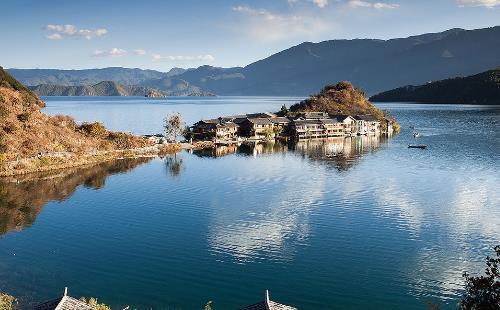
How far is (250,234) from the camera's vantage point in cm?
3962

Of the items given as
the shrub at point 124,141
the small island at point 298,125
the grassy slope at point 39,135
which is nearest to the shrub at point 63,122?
the grassy slope at point 39,135

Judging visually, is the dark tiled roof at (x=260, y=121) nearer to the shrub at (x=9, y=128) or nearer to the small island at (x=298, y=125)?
the small island at (x=298, y=125)

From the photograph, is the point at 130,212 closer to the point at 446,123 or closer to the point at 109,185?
the point at 109,185

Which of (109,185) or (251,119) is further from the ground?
(251,119)

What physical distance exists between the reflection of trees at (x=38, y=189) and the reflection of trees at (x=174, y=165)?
5.71 metres

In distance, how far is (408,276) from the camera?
3108 centimetres

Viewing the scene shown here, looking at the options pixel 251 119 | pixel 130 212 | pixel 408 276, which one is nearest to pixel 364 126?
pixel 251 119

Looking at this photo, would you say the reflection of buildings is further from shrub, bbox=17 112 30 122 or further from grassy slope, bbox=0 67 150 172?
shrub, bbox=17 112 30 122

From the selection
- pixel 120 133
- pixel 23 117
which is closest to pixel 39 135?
pixel 23 117

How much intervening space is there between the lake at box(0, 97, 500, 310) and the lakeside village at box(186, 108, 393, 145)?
41362 mm

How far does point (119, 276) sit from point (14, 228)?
55.7 ft

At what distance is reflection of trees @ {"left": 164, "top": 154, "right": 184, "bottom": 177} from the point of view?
7206 cm

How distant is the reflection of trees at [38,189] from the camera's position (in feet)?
152

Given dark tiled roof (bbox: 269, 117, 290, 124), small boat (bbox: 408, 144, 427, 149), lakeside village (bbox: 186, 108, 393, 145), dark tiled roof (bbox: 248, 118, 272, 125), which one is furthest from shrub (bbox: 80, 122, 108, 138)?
small boat (bbox: 408, 144, 427, 149)
